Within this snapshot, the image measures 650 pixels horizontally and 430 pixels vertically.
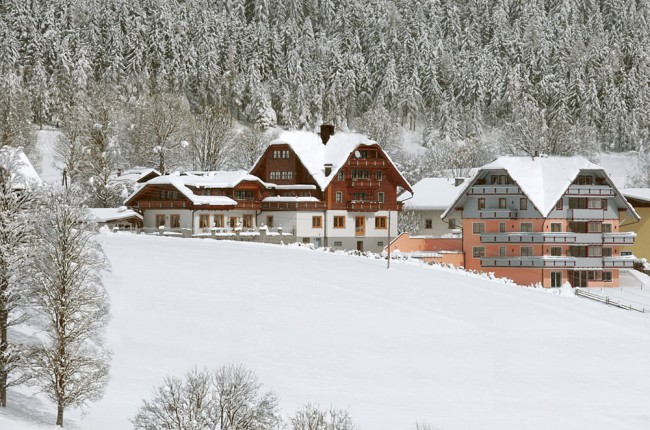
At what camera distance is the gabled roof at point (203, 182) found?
280ft

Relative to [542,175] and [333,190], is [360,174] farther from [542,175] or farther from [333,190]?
[542,175]

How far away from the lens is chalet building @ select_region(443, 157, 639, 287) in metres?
80.5

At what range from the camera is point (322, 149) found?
311 ft

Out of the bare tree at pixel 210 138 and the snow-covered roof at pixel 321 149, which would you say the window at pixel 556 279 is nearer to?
the snow-covered roof at pixel 321 149

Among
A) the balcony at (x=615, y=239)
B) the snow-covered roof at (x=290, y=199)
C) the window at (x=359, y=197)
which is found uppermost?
the window at (x=359, y=197)

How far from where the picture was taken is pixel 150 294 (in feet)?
169

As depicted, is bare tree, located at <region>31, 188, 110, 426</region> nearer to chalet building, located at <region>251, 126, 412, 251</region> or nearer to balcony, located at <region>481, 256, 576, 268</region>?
balcony, located at <region>481, 256, 576, 268</region>

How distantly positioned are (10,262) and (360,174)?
208 feet

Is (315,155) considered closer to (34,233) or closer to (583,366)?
(583,366)

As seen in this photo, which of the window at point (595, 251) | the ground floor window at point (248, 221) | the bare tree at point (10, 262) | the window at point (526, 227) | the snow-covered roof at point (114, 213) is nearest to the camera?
the bare tree at point (10, 262)

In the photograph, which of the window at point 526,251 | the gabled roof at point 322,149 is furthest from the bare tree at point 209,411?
the gabled roof at point 322,149

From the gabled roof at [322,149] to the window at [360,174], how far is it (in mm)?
1942

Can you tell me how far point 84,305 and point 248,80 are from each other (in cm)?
15578

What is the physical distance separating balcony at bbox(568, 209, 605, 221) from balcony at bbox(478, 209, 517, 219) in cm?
487
